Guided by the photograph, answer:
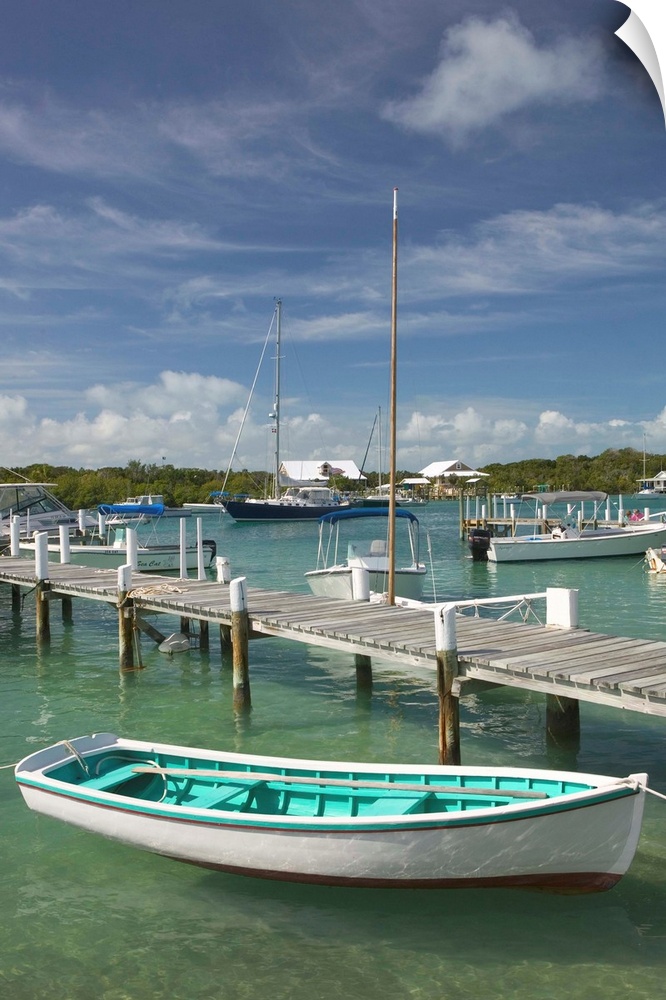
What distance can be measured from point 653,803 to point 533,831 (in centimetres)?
349

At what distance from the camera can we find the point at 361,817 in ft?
23.2

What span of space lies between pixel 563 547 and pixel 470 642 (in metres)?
31.3

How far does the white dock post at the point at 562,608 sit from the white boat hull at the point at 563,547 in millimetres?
28628

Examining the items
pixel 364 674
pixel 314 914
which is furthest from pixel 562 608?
pixel 314 914

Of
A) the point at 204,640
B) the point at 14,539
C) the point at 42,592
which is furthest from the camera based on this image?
the point at 14,539

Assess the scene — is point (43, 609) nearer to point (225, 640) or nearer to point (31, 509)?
point (225, 640)

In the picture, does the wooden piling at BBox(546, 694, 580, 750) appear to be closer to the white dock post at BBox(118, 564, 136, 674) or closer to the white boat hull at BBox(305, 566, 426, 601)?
the white dock post at BBox(118, 564, 136, 674)

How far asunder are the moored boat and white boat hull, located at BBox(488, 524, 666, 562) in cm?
3364

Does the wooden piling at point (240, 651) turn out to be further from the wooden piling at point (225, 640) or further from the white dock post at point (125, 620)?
the wooden piling at point (225, 640)

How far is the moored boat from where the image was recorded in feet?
22.6

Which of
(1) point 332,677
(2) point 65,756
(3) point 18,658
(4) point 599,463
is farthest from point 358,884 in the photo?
(4) point 599,463

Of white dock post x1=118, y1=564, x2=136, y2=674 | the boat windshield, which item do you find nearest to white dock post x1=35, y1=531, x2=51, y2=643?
white dock post x1=118, y1=564, x2=136, y2=674

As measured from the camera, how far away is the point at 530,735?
12.4 metres

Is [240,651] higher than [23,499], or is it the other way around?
[23,499]
